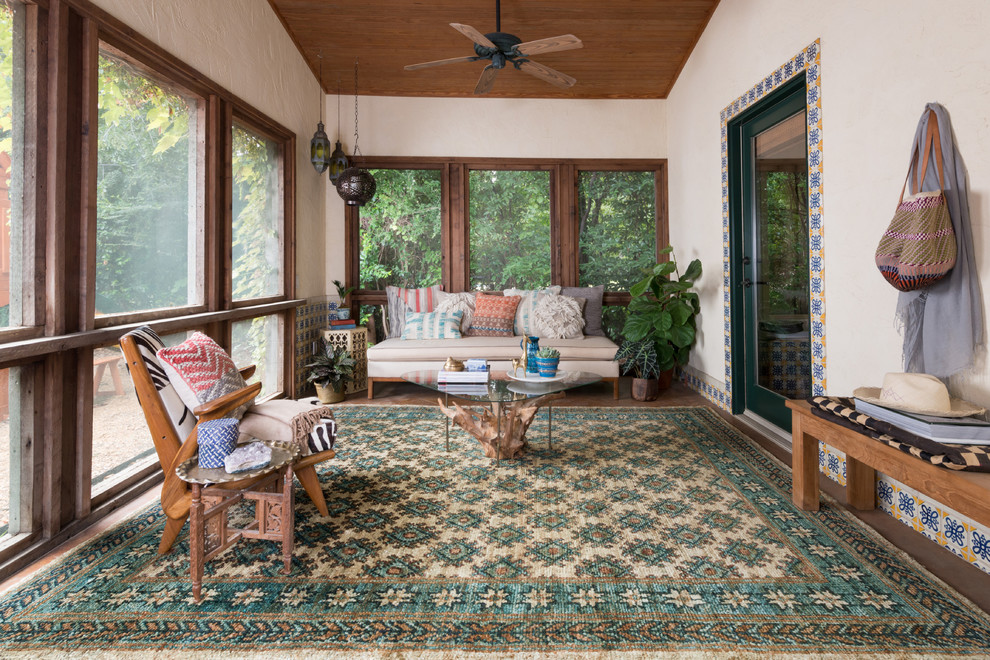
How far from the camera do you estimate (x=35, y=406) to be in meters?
2.17

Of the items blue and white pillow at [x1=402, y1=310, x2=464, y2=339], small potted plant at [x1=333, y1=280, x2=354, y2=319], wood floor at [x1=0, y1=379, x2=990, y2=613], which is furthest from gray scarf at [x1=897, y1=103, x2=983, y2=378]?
small potted plant at [x1=333, y1=280, x2=354, y2=319]

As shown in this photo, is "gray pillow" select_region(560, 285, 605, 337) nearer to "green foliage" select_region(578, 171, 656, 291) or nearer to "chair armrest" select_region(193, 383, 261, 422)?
"green foliage" select_region(578, 171, 656, 291)

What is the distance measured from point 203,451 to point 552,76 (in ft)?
12.0

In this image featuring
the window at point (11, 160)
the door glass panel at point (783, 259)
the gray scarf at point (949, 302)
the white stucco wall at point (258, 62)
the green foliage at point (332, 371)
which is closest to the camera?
the gray scarf at point (949, 302)

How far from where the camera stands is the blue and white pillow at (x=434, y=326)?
5211mm

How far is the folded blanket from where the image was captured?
2281mm

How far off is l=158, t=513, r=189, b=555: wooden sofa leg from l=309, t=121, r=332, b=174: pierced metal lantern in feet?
13.4

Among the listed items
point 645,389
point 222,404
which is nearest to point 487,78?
point 645,389

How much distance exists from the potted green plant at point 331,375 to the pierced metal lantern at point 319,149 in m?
2.03

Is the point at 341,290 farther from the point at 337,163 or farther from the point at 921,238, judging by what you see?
the point at 921,238

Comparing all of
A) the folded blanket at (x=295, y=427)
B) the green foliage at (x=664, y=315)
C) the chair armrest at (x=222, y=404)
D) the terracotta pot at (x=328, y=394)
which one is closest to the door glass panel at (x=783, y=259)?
the green foliage at (x=664, y=315)

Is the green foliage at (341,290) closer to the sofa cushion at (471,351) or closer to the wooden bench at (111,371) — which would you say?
the sofa cushion at (471,351)

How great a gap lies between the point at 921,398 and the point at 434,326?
4.05 meters

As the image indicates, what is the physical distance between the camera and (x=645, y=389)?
4652 millimetres
